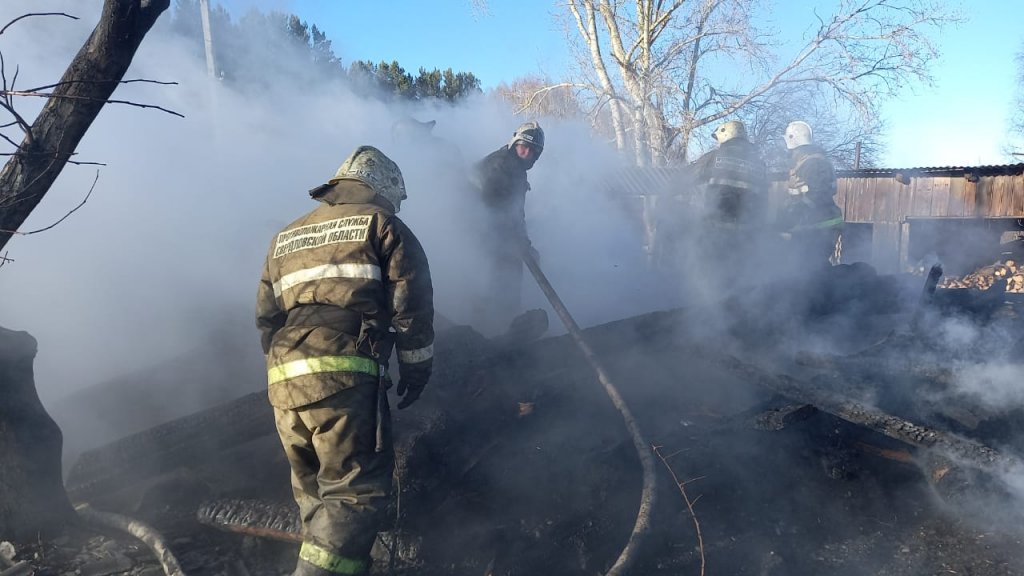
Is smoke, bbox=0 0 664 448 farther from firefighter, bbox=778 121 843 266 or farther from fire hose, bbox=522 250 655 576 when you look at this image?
fire hose, bbox=522 250 655 576

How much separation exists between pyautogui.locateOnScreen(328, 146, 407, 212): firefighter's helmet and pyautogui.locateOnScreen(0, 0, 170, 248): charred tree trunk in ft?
3.69

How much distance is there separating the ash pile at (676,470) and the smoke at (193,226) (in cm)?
164

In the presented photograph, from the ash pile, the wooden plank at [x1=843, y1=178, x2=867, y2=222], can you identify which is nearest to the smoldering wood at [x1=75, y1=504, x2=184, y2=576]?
the ash pile

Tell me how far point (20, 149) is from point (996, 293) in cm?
670

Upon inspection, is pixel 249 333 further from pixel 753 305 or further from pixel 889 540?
pixel 889 540

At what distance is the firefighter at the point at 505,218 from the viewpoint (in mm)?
6754

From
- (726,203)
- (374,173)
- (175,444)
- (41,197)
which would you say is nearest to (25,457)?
(175,444)

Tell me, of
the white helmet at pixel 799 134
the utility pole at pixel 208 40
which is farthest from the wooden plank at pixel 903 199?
the utility pole at pixel 208 40

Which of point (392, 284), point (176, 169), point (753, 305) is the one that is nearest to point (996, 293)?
point (753, 305)

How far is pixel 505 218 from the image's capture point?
714 cm

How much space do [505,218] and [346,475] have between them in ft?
15.4

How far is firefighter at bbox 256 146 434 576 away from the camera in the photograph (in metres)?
2.75

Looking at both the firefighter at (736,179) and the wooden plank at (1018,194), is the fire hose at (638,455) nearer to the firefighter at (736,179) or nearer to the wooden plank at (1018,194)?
the firefighter at (736,179)

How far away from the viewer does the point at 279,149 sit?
8.52m
